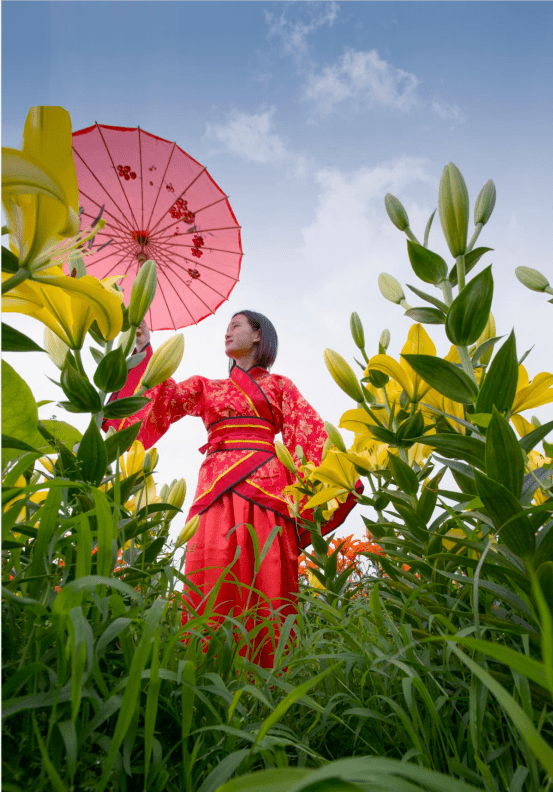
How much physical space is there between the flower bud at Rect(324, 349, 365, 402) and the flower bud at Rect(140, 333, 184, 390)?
18 centimetres

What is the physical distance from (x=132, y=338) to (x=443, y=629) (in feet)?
1.25

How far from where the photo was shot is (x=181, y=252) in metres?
1.97

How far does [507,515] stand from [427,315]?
261 mm

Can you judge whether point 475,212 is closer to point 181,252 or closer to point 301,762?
point 301,762

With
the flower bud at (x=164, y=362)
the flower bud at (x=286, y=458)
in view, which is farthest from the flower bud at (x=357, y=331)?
the flower bud at (x=286, y=458)

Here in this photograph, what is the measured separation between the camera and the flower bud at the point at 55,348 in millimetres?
492

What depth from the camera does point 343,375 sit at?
652mm

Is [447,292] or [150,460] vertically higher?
[447,292]

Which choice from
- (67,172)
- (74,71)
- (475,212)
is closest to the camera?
(67,172)

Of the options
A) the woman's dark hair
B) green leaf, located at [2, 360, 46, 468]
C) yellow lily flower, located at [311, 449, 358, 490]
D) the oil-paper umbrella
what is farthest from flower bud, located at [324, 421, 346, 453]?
the woman's dark hair

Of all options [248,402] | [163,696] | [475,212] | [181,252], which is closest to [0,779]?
[163,696]

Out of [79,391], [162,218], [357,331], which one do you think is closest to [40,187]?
[79,391]

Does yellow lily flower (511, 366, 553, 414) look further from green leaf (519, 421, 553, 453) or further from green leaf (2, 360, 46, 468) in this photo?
green leaf (2, 360, 46, 468)

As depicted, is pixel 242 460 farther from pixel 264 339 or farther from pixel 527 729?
pixel 527 729
